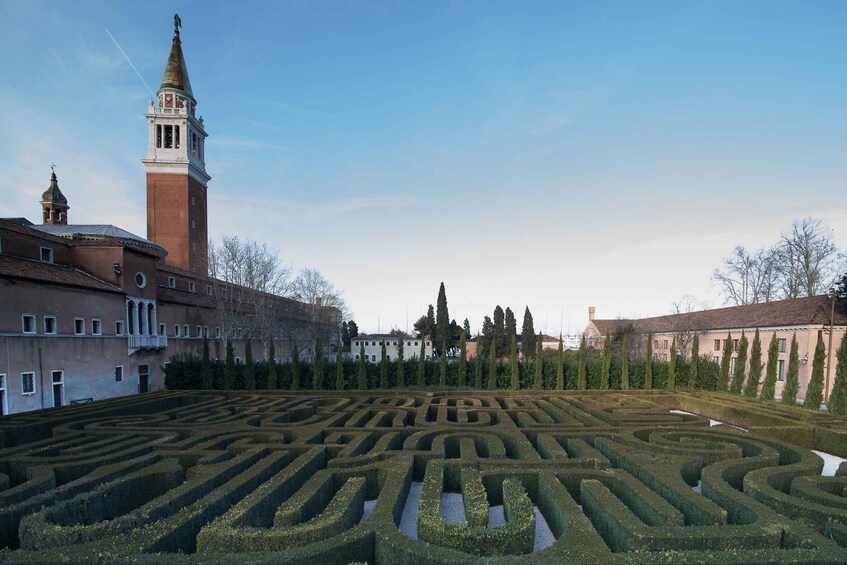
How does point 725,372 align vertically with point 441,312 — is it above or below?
below

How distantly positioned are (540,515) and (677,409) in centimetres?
1877

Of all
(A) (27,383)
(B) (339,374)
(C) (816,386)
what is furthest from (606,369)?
(A) (27,383)

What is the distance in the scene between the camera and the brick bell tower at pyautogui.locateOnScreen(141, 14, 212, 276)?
4906 centimetres

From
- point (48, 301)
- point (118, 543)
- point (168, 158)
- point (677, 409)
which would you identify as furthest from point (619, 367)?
point (168, 158)

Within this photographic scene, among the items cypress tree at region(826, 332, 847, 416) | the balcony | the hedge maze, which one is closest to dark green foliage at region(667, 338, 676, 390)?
cypress tree at region(826, 332, 847, 416)

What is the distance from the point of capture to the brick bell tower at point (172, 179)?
4906 centimetres

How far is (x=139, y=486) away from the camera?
10.2m

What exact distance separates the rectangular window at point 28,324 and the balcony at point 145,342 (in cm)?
723

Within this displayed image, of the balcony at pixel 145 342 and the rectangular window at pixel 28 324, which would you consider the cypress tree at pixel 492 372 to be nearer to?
the balcony at pixel 145 342

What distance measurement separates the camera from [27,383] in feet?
72.4

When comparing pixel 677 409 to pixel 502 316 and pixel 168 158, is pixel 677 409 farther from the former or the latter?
pixel 168 158

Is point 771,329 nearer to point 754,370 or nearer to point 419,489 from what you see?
point 754,370

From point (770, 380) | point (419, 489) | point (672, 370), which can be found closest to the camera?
point (419, 489)

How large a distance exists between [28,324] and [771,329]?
53.6m
